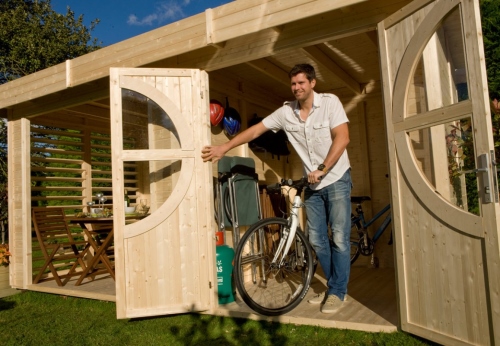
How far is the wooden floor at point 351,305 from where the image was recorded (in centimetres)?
325

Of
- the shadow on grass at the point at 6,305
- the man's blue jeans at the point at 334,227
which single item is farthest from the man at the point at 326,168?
the shadow on grass at the point at 6,305

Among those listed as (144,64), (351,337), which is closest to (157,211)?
(144,64)

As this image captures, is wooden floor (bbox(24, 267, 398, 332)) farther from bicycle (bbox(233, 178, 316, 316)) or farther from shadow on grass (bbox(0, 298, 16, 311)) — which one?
shadow on grass (bbox(0, 298, 16, 311))

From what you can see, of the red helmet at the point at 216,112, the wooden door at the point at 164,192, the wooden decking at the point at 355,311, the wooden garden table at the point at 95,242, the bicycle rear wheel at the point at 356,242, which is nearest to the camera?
the wooden decking at the point at 355,311

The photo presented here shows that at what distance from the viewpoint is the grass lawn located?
3078 mm

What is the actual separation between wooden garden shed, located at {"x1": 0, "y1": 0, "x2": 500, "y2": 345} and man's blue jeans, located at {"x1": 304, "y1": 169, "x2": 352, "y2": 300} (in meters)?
0.31

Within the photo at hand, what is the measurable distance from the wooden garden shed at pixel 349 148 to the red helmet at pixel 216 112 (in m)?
0.24

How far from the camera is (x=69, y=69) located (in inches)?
185

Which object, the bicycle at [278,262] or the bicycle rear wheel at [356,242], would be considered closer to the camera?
the bicycle at [278,262]

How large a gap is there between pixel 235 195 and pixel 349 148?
2385 mm

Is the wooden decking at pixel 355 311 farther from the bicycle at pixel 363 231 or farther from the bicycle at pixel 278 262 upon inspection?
the bicycle at pixel 363 231

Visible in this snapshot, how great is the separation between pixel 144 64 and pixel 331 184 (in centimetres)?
211

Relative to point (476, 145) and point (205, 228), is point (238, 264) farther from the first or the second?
point (476, 145)

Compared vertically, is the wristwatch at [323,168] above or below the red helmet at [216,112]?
below
